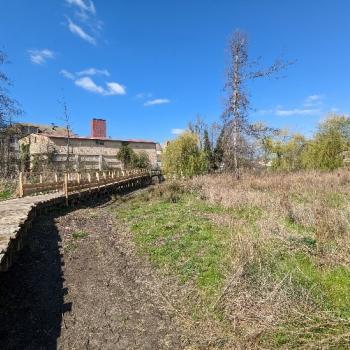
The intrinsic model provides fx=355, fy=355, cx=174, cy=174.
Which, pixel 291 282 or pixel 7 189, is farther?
pixel 7 189

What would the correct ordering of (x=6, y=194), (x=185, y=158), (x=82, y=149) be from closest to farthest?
(x=6, y=194)
(x=185, y=158)
(x=82, y=149)

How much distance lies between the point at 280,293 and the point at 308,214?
4.58 meters

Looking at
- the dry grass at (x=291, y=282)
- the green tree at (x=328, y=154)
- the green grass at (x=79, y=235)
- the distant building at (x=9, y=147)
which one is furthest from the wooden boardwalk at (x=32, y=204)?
the green tree at (x=328, y=154)

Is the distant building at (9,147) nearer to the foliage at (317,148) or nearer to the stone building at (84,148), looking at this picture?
the stone building at (84,148)

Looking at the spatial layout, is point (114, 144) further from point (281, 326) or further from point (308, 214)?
point (281, 326)

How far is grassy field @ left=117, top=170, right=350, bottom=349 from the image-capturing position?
15.2ft

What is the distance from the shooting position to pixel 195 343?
190 inches

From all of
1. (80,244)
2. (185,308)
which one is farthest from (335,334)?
(80,244)

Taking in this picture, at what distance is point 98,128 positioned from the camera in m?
63.4

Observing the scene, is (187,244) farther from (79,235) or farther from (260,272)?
(79,235)

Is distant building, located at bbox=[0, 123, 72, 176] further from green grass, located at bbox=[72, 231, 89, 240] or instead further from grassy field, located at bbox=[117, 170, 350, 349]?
grassy field, located at bbox=[117, 170, 350, 349]

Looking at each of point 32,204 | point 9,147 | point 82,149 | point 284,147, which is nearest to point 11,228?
point 32,204

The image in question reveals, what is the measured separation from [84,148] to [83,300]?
5277 centimetres

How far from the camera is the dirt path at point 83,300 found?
5078mm
